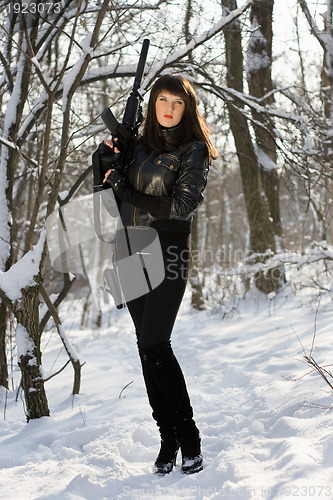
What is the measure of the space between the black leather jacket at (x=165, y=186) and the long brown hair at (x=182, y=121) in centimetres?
6

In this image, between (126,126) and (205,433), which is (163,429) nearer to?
(205,433)

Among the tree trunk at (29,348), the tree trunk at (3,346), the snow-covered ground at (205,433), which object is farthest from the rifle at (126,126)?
the tree trunk at (3,346)

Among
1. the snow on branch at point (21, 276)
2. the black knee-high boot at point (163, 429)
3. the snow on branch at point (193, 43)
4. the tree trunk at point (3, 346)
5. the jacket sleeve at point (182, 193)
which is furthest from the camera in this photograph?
the tree trunk at point (3, 346)

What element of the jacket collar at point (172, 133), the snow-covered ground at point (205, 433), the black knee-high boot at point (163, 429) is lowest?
the snow-covered ground at point (205, 433)

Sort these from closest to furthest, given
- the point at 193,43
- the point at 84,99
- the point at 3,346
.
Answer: the point at 193,43, the point at 3,346, the point at 84,99

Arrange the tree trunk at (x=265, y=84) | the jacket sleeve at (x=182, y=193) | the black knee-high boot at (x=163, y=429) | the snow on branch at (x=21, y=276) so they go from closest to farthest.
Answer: the jacket sleeve at (x=182, y=193) → the black knee-high boot at (x=163, y=429) → the snow on branch at (x=21, y=276) → the tree trunk at (x=265, y=84)

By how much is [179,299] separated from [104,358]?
149 inches

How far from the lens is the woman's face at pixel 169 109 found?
2.19 meters

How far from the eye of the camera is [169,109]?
2.19 meters

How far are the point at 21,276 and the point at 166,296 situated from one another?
113 centimetres

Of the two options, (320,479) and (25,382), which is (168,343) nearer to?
(320,479)

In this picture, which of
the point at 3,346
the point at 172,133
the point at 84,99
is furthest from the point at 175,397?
the point at 84,99

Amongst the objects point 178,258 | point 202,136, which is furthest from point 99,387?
point 202,136

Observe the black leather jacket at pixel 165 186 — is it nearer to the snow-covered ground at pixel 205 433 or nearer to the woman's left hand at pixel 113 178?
the woman's left hand at pixel 113 178
